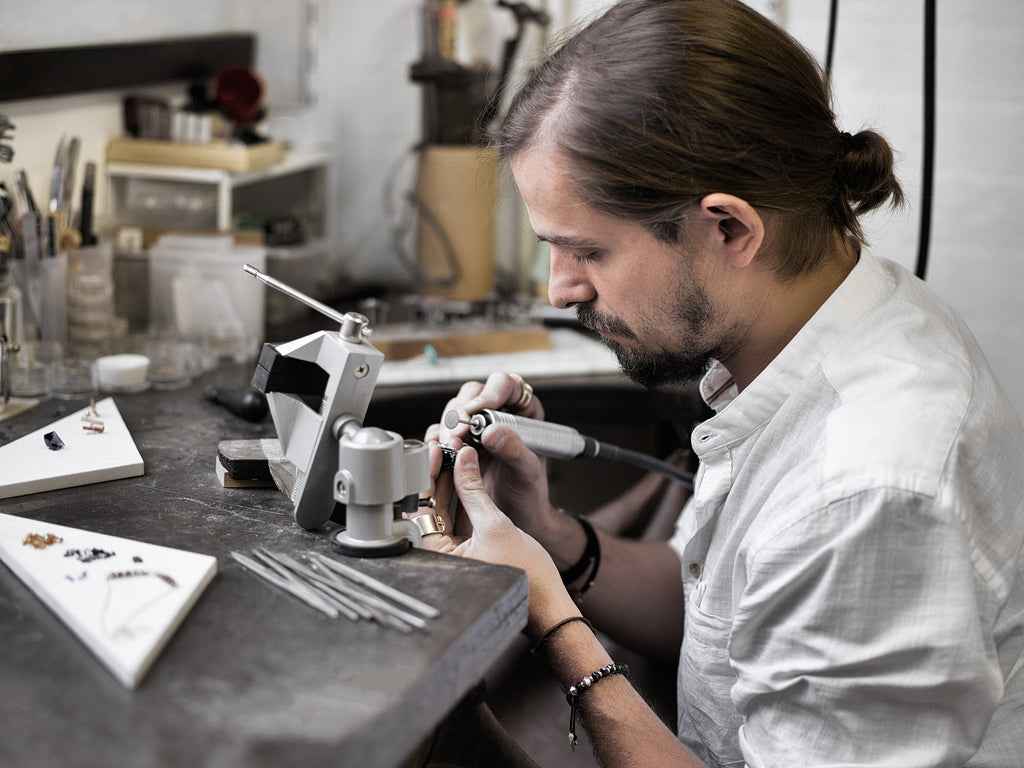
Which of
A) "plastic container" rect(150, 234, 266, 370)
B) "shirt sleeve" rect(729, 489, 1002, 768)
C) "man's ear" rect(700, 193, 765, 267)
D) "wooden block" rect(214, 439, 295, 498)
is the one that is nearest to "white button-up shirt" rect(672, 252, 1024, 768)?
"shirt sleeve" rect(729, 489, 1002, 768)

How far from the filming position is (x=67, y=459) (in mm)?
1261

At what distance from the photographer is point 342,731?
0.74 metres

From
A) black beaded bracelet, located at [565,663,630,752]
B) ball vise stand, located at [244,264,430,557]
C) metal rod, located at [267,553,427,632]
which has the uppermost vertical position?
ball vise stand, located at [244,264,430,557]

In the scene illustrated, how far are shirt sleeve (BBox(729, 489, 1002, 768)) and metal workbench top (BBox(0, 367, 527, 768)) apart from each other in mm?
278

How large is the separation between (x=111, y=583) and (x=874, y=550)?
0.70m

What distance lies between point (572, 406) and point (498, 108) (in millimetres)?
1004

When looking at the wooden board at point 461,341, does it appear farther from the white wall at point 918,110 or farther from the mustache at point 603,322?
the mustache at point 603,322

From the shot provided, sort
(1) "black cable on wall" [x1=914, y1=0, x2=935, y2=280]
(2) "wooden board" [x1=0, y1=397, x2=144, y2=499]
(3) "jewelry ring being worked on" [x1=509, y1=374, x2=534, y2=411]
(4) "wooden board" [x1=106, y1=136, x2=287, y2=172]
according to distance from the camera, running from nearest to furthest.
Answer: (2) "wooden board" [x1=0, y1=397, x2=144, y2=499], (3) "jewelry ring being worked on" [x1=509, y1=374, x2=534, y2=411], (1) "black cable on wall" [x1=914, y1=0, x2=935, y2=280], (4) "wooden board" [x1=106, y1=136, x2=287, y2=172]

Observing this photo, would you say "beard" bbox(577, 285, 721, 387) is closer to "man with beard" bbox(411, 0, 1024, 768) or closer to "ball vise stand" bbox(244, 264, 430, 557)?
"man with beard" bbox(411, 0, 1024, 768)

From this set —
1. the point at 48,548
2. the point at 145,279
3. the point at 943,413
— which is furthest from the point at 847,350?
the point at 145,279

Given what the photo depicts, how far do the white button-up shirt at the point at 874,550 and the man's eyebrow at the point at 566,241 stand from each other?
0.81 feet

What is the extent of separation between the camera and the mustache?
1.19 meters

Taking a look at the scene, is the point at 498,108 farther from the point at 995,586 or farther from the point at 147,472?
the point at 995,586

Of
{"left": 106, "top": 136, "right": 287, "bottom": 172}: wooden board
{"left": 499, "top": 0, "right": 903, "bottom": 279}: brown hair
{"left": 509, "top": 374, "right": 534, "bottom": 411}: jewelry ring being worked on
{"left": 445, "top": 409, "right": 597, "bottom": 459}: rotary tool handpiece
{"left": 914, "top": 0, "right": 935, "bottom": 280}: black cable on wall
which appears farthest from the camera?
{"left": 106, "top": 136, "right": 287, "bottom": 172}: wooden board
